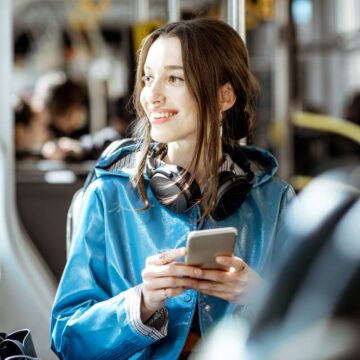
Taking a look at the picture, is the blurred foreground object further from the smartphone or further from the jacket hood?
the jacket hood

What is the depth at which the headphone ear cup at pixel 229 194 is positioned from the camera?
2.04 m

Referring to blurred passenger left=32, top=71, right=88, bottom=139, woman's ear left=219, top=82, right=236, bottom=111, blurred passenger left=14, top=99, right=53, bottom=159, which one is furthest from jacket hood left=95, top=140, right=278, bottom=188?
blurred passenger left=32, top=71, right=88, bottom=139

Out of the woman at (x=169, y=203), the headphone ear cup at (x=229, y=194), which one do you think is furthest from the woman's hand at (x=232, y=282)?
the headphone ear cup at (x=229, y=194)

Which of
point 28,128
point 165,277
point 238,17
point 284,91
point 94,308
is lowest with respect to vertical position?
point 28,128

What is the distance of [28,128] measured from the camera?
6914 millimetres

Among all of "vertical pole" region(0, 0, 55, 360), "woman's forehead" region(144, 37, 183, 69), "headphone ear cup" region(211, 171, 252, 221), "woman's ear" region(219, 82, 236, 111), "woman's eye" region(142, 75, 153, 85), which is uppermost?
"woman's forehead" region(144, 37, 183, 69)

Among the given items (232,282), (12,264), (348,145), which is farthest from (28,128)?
(232,282)

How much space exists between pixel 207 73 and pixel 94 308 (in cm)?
60

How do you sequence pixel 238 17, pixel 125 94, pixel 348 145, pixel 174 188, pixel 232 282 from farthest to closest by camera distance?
pixel 125 94
pixel 348 145
pixel 238 17
pixel 174 188
pixel 232 282

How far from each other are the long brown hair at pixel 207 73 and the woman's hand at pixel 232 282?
24 centimetres

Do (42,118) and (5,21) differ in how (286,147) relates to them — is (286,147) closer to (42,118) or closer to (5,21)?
(42,118)

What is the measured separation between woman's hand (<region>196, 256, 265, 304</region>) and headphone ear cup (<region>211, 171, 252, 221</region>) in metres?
0.24

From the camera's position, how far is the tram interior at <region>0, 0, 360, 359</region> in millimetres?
4027

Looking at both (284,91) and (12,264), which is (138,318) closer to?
(12,264)
